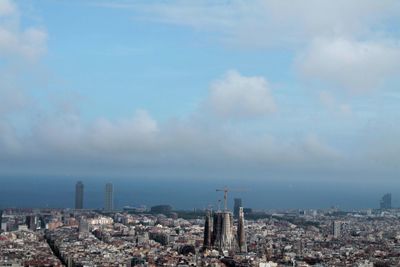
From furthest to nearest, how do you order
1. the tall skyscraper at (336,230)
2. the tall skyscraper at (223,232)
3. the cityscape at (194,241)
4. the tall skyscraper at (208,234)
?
the tall skyscraper at (336,230) → the tall skyscraper at (208,234) → the tall skyscraper at (223,232) → the cityscape at (194,241)

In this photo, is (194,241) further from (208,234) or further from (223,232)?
(223,232)

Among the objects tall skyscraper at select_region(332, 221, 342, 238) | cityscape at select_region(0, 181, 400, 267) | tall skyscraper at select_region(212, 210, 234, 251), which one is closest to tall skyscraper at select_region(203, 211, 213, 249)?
cityscape at select_region(0, 181, 400, 267)

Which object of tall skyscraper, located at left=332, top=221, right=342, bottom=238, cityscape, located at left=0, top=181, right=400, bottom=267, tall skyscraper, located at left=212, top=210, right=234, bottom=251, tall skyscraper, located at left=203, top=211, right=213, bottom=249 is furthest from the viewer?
tall skyscraper, located at left=332, top=221, right=342, bottom=238

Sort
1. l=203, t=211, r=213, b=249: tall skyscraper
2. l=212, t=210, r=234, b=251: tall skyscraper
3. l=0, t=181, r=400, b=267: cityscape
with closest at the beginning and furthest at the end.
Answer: l=0, t=181, r=400, b=267: cityscape, l=212, t=210, r=234, b=251: tall skyscraper, l=203, t=211, r=213, b=249: tall skyscraper

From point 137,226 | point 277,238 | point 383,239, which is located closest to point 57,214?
point 137,226

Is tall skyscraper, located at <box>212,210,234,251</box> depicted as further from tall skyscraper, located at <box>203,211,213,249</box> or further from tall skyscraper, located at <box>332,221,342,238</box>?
tall skyscraper, located at <box>332,221,342,238</box>

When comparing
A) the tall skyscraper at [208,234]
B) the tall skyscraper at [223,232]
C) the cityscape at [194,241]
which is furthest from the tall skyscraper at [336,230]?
the tall skyscraper at [223,232]

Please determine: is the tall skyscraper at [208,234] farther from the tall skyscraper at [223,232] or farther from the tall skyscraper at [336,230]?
the tall skyscraper at [336,230]

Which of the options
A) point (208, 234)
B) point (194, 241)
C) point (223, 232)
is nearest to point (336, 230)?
point (194, 241)

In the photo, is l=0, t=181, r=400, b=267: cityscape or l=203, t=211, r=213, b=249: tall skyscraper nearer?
l=0, t=181, r=400, b=267: cityscape
